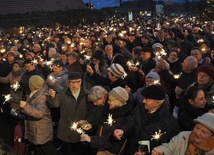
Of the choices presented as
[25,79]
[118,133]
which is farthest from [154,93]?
[25,79]

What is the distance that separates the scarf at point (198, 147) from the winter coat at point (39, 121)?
2.62 metres

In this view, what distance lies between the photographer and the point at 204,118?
11.3 ft

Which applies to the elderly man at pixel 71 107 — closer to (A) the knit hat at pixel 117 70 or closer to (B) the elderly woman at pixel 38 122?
(B) the elderly woman at pixel 38 122

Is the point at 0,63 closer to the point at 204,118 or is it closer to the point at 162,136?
the point at 162,136

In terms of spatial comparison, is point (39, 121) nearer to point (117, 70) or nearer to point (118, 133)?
point (117, 70)

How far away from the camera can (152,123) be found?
13.9ft

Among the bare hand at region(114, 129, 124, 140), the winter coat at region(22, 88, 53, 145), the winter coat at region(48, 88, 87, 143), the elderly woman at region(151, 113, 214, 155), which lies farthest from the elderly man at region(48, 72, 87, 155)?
the elderly woman at region(151, 113, 214, 155)

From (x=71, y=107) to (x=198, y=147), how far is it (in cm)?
262

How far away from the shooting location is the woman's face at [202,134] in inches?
134

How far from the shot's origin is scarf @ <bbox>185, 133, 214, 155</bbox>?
343 cm

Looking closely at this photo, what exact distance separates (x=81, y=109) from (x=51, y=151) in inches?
32.3

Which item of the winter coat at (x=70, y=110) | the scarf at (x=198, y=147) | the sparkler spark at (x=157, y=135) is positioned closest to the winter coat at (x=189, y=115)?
the sparkler spark at (x=157, y=135)

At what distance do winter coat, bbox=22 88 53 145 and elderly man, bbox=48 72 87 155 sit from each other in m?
0.20

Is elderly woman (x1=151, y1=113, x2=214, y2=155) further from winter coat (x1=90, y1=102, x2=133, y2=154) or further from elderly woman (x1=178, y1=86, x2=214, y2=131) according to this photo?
winter coat (x1=90, y1=102, x2=133, y2=154)
